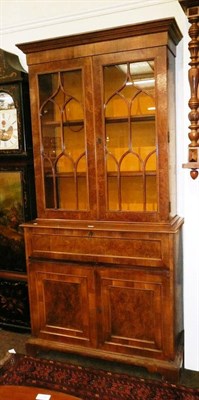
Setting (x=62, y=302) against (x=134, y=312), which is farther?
(x=62, y=302)

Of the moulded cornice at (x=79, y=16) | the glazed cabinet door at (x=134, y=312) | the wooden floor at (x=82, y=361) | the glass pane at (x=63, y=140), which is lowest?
the wooden floor at (x=82, y=361)

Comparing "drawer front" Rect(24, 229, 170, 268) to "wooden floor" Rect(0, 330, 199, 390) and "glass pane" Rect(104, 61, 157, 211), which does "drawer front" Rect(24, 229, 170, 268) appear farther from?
"wooden floor" Rect(0, 330, 199, 390)

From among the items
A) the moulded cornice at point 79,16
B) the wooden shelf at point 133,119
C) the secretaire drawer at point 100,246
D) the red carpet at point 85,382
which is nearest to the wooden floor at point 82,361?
the red carpet at point 85,382

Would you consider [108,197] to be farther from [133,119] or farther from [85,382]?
[85,382]

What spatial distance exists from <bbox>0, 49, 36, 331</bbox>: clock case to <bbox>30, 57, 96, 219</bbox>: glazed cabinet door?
20 cm

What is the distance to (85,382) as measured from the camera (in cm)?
223

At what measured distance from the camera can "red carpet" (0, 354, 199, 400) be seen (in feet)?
6.88

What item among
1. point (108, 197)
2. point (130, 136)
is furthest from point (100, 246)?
point (130, 136)

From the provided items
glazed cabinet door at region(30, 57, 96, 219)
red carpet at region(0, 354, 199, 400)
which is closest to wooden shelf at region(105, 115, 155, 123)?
glazed cabinet door at region(30, 57, 96, 219)

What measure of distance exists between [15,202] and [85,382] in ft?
4.39

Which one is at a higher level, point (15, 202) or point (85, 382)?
point (15, 202)

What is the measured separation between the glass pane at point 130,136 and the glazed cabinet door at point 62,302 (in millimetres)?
546

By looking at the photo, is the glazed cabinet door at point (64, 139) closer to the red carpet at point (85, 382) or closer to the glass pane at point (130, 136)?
the glass pane at point (130, 136)

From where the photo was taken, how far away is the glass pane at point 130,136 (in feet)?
7.00
